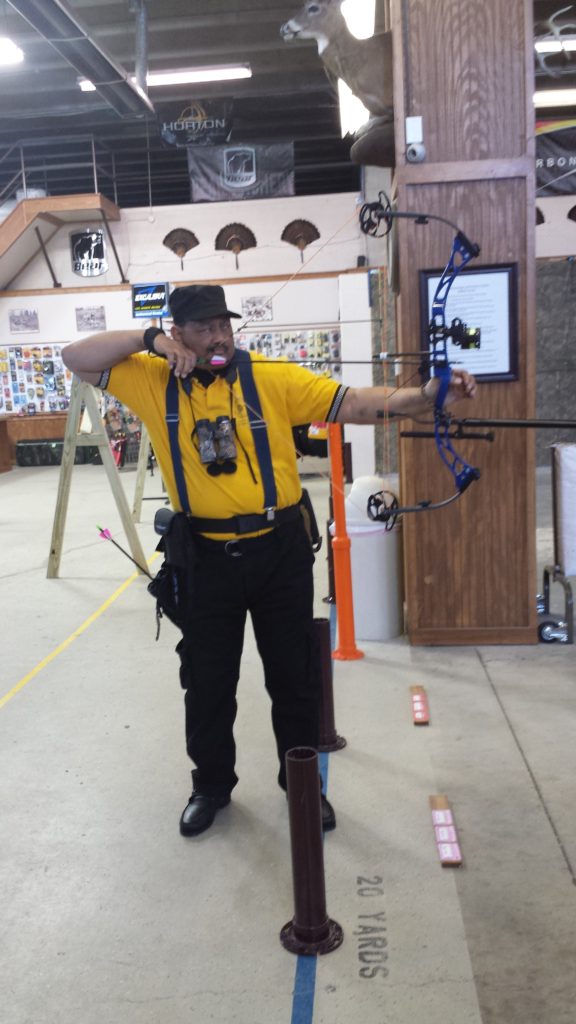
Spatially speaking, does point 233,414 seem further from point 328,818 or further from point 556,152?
point 556,152

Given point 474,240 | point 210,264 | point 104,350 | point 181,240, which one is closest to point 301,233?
point 210,264

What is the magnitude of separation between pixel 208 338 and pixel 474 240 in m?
2.04

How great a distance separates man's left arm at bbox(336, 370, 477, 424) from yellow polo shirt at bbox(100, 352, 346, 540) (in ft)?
0.13

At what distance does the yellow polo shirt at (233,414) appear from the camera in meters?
2.47

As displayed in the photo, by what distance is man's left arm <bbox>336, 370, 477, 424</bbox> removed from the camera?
241 cm

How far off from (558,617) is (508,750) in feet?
4.63

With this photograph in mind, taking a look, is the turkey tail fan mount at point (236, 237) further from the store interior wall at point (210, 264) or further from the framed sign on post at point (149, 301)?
the framed sign on post at point (149, 301)

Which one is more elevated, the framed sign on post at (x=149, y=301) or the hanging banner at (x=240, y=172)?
the hanging banner at (x=240, y=172)

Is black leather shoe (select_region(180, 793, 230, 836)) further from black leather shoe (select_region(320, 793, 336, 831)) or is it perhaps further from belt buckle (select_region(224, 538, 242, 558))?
belt buckle (select_region(224, 538, 242, 558))

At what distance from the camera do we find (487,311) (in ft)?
13.0

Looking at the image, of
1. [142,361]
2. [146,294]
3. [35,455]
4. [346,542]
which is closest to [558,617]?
[346,542]

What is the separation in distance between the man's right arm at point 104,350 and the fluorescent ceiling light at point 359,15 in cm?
312

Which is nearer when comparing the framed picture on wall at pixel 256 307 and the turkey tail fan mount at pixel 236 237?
the framed picture on wall at pixel 256 307

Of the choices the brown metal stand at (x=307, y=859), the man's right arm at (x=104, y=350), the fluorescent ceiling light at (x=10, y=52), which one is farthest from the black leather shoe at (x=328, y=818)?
the fluorescent ceiling light at (x=10, y=52)
